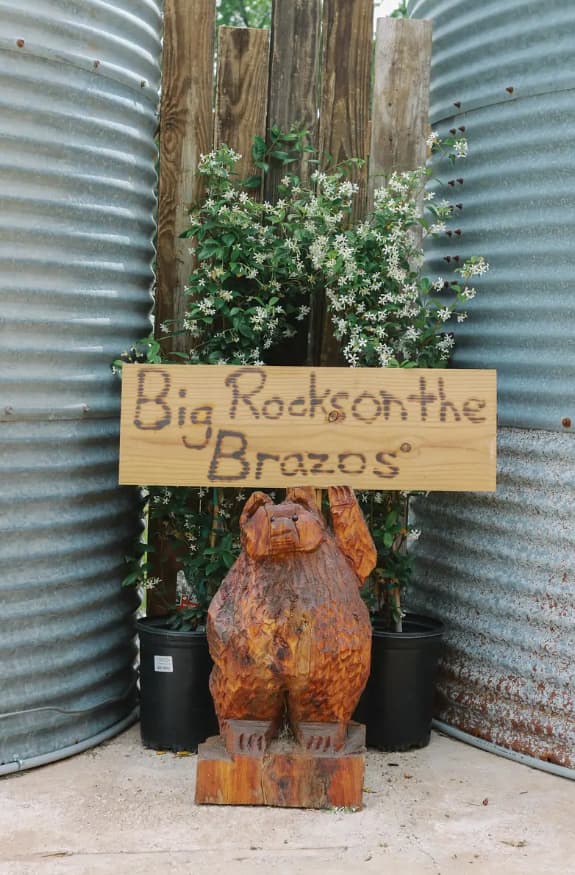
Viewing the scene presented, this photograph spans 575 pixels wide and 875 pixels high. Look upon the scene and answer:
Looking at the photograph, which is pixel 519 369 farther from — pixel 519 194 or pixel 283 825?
pixel 283 825

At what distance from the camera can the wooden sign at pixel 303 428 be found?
2.89 m

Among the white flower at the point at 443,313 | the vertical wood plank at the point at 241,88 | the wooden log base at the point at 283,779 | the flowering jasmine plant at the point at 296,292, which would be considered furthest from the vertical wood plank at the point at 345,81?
the wooden log base at the point at 283,779

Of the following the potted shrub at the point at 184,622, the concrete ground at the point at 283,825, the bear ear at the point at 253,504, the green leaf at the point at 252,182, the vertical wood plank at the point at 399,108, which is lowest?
the concrete ground at the point at 283,825

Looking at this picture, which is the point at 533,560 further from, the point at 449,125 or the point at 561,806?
the point at 449,125

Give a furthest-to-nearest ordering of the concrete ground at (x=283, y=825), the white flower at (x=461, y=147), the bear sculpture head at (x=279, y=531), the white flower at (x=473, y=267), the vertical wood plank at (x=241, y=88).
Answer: the vertical wood plank at (x=241, y=88) < the white flower at (x=461, y=147) < the white flower at (x=473, y=267) < the bear sculpture head at (x=279, y=531) < the concrete ground at (x=283, y=825)

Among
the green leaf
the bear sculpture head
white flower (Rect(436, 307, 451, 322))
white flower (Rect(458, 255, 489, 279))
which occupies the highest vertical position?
the green leaf

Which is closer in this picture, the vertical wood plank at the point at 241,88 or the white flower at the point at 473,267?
the white flower at the point at 473,267

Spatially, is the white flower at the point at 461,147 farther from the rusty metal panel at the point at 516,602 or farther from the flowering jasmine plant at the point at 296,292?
the rusty metal panel at the point at 516,602

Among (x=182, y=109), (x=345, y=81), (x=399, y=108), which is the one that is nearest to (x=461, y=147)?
(x=399, y=108)

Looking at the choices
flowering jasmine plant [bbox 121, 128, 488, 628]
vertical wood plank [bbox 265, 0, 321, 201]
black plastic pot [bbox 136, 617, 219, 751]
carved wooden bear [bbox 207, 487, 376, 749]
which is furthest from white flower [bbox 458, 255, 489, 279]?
black plastic pot [bbox 136, 617, 219, 751]

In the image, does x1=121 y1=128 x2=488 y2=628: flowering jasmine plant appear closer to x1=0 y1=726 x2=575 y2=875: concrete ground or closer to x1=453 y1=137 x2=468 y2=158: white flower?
x1=453 y1=137 x2=468 y2=158: white flower

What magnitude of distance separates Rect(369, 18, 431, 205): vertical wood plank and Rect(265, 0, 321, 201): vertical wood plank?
9.9 inches

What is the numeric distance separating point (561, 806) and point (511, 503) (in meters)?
0.96

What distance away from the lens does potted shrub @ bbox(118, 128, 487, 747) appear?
3.36 m
